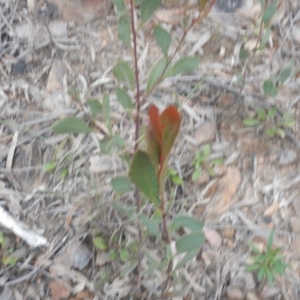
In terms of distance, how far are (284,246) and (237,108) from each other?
1.40ft

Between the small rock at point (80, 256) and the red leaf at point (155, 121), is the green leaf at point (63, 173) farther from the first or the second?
the red leaf at point (155, 121)

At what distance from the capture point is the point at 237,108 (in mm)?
1499

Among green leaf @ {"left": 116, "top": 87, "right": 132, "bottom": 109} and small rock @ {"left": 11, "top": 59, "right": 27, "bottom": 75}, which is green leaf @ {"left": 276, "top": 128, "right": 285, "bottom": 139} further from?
small rock @ {"left": 11, "top": 59, "right": 27, "bottom": 75}

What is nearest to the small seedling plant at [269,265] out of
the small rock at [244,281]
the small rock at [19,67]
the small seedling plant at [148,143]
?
the small rock at [244,281]

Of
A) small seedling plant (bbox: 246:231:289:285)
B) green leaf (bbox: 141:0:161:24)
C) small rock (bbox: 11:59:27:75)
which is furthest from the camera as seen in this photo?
small rock (bbox: 11:59:27:75)

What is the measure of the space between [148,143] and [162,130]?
30 mm

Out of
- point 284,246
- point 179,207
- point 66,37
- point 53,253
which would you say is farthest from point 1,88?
point 284,246

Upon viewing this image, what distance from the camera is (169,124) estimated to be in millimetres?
683

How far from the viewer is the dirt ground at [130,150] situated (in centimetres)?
130

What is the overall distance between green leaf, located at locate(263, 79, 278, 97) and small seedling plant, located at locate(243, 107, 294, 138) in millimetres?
56

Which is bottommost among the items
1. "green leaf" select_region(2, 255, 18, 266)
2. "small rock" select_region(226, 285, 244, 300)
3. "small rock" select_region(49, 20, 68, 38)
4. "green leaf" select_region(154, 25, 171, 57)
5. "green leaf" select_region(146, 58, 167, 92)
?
"small rock" select_region(226, 285, 244, 300)

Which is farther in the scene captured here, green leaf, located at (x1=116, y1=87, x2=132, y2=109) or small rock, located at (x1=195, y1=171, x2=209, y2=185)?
small rock, located at (x1=195, y1=171, x2=209, y2=185)

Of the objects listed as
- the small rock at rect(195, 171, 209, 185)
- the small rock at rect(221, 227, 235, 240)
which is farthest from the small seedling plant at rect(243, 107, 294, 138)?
the small rock at rect(221, 227, 235, 240)

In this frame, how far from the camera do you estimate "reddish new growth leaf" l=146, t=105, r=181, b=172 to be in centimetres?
66
